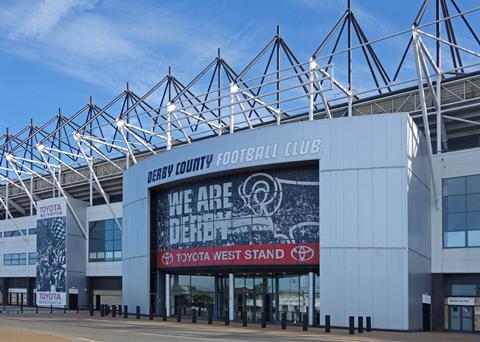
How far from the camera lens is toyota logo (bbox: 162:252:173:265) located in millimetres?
44500

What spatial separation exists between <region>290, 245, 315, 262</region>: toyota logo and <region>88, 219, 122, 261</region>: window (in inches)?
1082

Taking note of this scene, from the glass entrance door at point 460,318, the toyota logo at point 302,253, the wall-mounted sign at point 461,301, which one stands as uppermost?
the toyota logo at point 302,253

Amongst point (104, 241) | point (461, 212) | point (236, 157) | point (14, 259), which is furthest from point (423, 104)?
point (14, 259)

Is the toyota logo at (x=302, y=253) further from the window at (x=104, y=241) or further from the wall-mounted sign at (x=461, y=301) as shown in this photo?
the window at (x=104, y=241)

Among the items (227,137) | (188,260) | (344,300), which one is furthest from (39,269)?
(344,300)

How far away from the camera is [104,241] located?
209ft

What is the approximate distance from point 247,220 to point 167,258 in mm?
7690

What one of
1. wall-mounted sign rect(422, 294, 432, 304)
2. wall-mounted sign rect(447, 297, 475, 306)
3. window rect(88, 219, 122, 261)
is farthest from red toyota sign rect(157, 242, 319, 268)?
window rect(88, 219, 122, 261)

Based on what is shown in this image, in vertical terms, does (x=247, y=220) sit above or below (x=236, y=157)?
below

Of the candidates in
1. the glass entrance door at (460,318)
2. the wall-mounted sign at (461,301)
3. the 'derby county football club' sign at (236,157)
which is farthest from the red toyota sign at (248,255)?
the glass entrance door at (460,318)

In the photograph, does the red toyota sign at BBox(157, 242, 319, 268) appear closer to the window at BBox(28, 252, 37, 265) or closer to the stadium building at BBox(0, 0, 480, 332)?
the stadium building at BBox(0, 0, 480, 332)

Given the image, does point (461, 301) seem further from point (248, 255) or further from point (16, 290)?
point (16, 290)

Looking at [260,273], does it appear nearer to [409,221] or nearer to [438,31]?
[409,221]

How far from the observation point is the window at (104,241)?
204 feet
